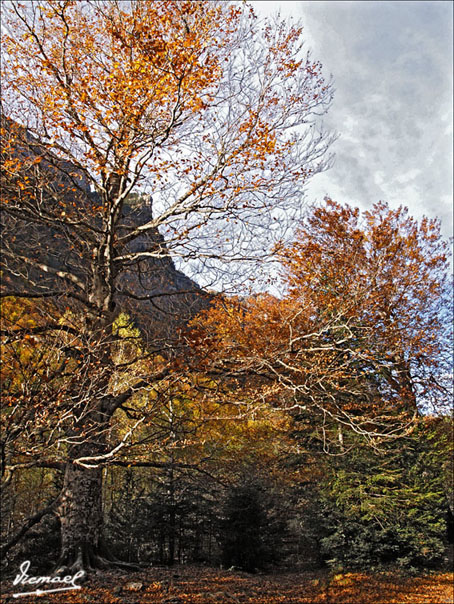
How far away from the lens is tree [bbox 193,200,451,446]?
8.27 meters

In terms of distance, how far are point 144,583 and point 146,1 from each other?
9234 millimetres

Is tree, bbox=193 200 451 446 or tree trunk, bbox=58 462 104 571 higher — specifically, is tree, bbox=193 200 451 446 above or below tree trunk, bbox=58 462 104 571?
above

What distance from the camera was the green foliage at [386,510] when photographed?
1012cm

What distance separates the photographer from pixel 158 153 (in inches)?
273

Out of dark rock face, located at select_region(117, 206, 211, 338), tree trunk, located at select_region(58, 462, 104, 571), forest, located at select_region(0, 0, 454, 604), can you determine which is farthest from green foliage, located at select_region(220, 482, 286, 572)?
dark rock face, located at select_region(117, 206, 211, 338)

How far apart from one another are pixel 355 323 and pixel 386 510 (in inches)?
212

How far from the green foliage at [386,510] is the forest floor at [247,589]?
21.8 inches

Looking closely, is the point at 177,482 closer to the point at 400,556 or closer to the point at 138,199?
the point at 400,556

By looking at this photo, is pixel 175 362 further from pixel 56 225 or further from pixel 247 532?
pixel 247 532

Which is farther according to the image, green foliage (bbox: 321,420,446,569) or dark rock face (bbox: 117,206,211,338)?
green foliage (bbox: 321,420,446,569)

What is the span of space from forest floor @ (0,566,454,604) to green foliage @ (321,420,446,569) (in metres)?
0.55

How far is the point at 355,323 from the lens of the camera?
805cm

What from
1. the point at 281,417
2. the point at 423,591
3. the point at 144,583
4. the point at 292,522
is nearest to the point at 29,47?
the point at 144,583

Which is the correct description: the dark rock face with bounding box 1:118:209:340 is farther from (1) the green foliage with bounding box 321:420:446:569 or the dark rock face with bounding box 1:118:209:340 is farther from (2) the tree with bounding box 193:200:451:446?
(1) the green foliage with bounding box 321:420:446:569
